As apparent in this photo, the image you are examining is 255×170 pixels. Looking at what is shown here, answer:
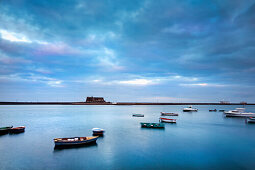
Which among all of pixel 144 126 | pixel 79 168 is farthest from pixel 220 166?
pixel 144 126

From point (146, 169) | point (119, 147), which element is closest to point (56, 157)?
point (119, 147)

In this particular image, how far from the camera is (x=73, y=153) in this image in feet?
74.8

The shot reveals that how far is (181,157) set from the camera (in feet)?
70.4

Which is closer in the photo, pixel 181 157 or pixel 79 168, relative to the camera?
pixel 79 168

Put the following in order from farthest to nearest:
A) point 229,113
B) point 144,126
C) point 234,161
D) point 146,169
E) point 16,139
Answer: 1. point 229,113
2. point 144,126
3. point 16,139
4. point 234,161
5. point 146,169

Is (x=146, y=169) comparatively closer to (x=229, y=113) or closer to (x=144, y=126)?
(x=144, y=126)

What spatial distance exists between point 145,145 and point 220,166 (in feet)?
37.9

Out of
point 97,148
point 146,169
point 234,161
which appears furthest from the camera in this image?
point 97,148

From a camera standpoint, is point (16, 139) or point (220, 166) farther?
point (16, 139)

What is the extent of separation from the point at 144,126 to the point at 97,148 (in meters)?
21.5

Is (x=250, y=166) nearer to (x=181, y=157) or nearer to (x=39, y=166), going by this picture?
(x=181, y=157)

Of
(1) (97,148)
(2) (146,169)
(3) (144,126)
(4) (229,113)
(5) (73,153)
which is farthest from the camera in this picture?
(4) (229,113)

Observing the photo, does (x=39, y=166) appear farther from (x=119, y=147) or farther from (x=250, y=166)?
(x=250, y=166)

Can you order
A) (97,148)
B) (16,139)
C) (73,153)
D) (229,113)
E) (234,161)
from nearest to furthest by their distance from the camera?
(234,161)
(73,153)
(97,148)
(16,139)
(229,113)
